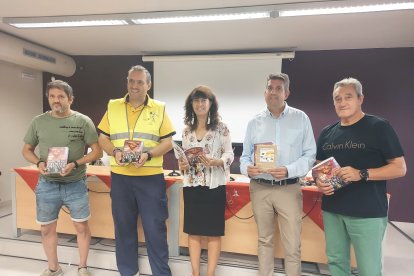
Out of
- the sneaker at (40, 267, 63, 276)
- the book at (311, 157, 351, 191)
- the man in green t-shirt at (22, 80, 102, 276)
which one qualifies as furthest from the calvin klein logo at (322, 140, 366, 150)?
the sneaker at (40, 267, 63, 276)

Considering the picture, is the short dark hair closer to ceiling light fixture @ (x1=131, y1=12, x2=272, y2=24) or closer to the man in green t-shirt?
the man in green t-shirt

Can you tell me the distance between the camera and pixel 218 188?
1900 millimetres

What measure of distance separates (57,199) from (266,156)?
158 centimetres

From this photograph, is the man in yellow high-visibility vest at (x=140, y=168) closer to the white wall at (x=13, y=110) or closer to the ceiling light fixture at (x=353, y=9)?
the ceiling light fixture at (x=353, y=9)

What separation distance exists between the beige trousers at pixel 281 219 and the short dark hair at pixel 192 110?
0.50 meters

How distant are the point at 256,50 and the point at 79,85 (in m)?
3.20

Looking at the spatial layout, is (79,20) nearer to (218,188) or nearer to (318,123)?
(218,188)

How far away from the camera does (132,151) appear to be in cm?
183

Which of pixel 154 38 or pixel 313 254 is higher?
pixel 154 38

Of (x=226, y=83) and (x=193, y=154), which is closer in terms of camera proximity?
(x=193, y=154)

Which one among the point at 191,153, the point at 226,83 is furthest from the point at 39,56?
the point at 191,153

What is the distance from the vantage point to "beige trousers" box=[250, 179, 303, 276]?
177cm

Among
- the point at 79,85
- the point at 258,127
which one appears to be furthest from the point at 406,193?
the point at 79,85

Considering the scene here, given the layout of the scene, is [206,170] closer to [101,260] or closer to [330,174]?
[330,174]
